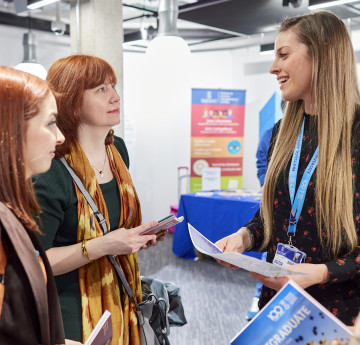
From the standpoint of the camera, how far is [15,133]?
959 mm

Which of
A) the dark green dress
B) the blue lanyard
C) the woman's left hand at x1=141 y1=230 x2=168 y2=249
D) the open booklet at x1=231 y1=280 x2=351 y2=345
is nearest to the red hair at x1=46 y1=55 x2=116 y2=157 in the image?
the dark green dress

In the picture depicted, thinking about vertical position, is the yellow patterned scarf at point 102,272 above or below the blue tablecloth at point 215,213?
above

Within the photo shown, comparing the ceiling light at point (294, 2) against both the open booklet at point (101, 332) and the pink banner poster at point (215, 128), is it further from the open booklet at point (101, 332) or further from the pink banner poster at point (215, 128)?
the open booklet at point (101, 332)

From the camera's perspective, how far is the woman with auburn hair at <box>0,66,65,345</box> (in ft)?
3.02

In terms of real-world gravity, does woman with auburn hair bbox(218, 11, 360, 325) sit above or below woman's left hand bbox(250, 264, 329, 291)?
above

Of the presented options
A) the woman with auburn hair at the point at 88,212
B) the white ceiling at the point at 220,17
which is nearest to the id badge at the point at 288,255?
the woman with auburn hair at the point at 88,212

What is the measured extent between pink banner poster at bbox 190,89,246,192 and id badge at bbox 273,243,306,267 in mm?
5563

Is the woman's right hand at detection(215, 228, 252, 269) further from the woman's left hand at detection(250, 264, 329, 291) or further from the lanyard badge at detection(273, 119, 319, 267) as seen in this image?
the woman's left hand at detection(250, 264, 329, 291)

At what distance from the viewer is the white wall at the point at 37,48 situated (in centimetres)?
407

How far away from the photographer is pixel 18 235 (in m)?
0.93

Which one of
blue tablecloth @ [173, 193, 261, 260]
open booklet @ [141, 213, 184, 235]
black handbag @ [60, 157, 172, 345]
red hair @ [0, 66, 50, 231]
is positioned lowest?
blue tablecloth @ [173, 193, 261, 260]

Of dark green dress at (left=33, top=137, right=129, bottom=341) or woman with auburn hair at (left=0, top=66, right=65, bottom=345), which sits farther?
dark green dress at (left=33, top=137, right=129, bottom=341)

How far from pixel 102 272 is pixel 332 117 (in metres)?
1.01

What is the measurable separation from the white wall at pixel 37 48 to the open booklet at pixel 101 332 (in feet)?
11.6
